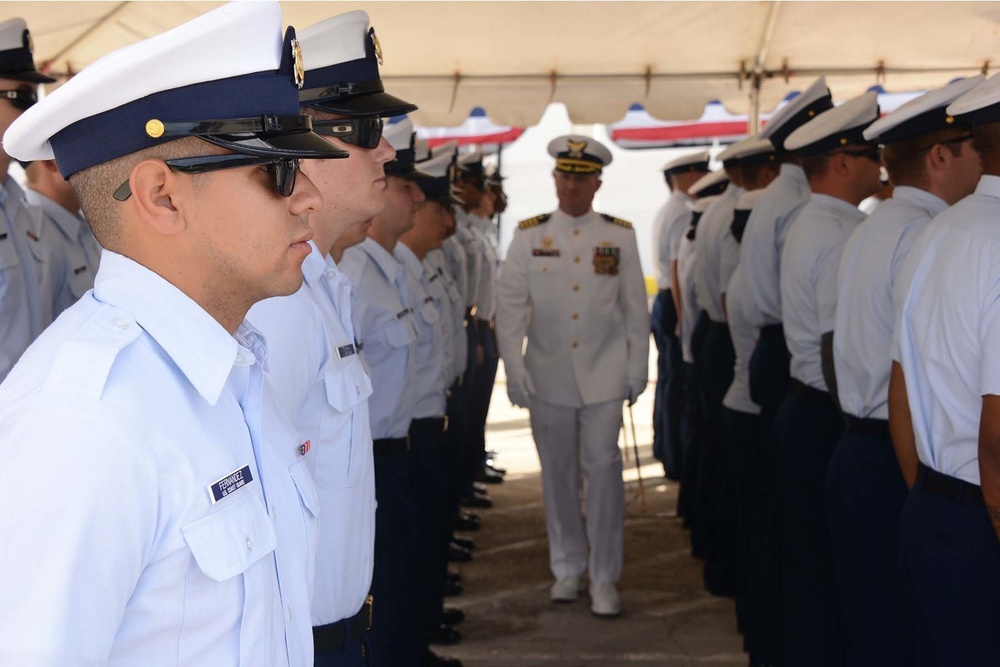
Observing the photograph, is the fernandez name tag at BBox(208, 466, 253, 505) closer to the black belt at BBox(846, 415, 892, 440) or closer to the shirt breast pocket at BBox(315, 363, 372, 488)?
the shirt breast pocket at BBox(315, 363, 372, 488)

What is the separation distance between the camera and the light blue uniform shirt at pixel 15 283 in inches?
137

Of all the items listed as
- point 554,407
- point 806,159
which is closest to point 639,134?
point 554,407

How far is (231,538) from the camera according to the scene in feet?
4.24

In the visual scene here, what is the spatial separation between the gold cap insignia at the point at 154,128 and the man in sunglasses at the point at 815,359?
9.16ft

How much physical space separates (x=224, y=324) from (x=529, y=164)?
24345 millimetres

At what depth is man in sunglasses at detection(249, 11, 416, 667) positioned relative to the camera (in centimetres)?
212

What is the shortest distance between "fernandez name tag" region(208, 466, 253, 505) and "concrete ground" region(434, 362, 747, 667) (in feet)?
11.4

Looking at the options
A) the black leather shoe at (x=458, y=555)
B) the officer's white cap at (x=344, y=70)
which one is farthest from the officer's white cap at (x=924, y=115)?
the black leather shoe at (x=458, y=555)

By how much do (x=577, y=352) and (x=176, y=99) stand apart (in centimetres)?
416

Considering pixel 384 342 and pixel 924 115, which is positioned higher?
pixel 924 115

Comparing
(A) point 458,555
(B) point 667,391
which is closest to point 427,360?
(A) point 458,555

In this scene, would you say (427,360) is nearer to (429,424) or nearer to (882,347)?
(429,424)

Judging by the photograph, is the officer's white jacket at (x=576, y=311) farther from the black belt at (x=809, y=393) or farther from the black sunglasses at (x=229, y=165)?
the black sunglasses at (x=229, y=165)

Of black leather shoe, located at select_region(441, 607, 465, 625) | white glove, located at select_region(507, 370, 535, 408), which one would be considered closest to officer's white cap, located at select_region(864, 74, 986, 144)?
white glove, located at select_region(507, 370, 535, 408)
